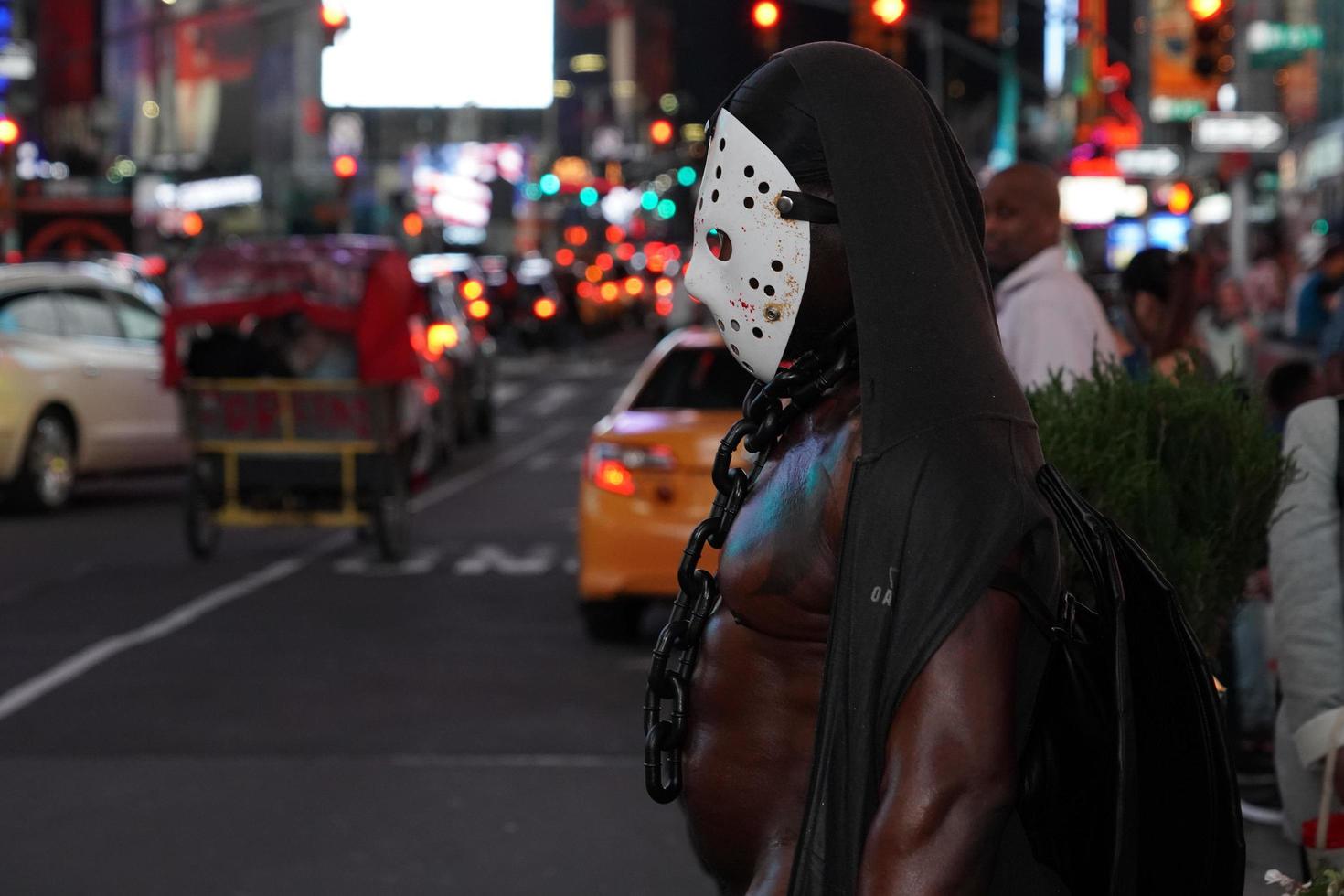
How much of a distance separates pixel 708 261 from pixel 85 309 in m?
16.4

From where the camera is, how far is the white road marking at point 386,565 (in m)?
13.6

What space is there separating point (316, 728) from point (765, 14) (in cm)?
1832

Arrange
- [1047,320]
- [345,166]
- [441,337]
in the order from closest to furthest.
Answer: [1047,320] < [441,337] < [345,166]

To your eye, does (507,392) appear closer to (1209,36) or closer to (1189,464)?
(1209,36)

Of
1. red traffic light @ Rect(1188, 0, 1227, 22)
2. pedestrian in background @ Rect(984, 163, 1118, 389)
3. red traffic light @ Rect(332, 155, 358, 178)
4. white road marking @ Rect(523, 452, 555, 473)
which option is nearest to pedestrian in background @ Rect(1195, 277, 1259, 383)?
white road marking @ Rect(523, 452, 555, 473)

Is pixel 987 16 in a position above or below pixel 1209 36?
above

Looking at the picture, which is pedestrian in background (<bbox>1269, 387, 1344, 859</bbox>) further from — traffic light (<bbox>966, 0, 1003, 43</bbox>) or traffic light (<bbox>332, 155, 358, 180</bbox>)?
traffic light (<bbox>332, 155, 358, 180</bbox>)

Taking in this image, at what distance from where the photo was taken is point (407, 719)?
8625 millimetres

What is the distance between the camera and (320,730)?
843 centimetres

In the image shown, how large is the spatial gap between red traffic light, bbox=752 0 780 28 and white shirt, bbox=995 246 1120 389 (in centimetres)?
1928

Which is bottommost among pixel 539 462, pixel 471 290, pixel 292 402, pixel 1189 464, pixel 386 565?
pixel 539 462

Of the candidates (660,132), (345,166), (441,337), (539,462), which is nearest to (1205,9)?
(539,462)

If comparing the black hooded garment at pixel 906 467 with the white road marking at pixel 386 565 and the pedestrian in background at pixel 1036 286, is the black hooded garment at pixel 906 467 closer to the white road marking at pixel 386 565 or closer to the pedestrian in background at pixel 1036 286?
the pedestrian in background at pixel 1036 286

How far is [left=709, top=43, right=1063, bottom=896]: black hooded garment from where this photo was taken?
2.07 metres
